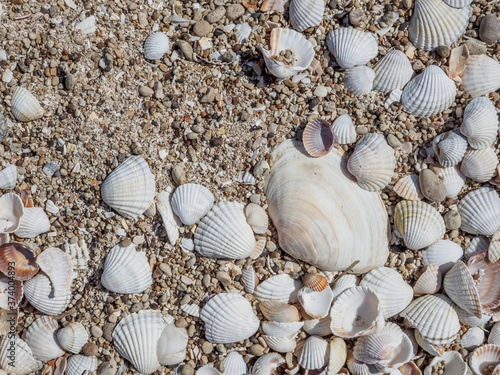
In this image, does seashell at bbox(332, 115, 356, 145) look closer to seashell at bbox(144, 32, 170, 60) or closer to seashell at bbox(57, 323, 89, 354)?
seashell at bbox(144, 32, 170, 60)

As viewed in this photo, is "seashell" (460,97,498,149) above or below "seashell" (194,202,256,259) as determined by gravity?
above

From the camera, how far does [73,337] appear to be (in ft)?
6.93

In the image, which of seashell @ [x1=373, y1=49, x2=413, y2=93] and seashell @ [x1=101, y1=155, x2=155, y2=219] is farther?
seashell @ [x1=373, y1=49, x2=413, y2=93]

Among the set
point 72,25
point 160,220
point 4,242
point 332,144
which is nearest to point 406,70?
point 332,144

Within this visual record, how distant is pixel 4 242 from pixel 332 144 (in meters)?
1.58

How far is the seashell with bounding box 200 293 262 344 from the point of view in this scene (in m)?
2.09

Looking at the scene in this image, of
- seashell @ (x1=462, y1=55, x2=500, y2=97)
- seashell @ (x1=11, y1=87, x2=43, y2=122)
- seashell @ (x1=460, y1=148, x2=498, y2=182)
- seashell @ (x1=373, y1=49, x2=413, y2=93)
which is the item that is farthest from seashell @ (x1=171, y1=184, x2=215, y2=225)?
seashell @ (x1=462, y1=55, x2=500, y2=97)

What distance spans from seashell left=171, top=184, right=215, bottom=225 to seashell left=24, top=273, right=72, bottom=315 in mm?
646

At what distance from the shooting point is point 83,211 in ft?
7.07

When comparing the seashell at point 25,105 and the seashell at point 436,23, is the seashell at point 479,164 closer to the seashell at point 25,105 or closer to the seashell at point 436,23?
the seashell at point 436,23

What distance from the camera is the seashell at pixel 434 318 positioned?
2.14 metres

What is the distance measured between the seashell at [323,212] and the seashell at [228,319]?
338mm

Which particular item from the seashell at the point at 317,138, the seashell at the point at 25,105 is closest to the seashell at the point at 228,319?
the seashell at the point at 317,138

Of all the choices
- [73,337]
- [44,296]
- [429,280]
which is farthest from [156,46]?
[429,280]
